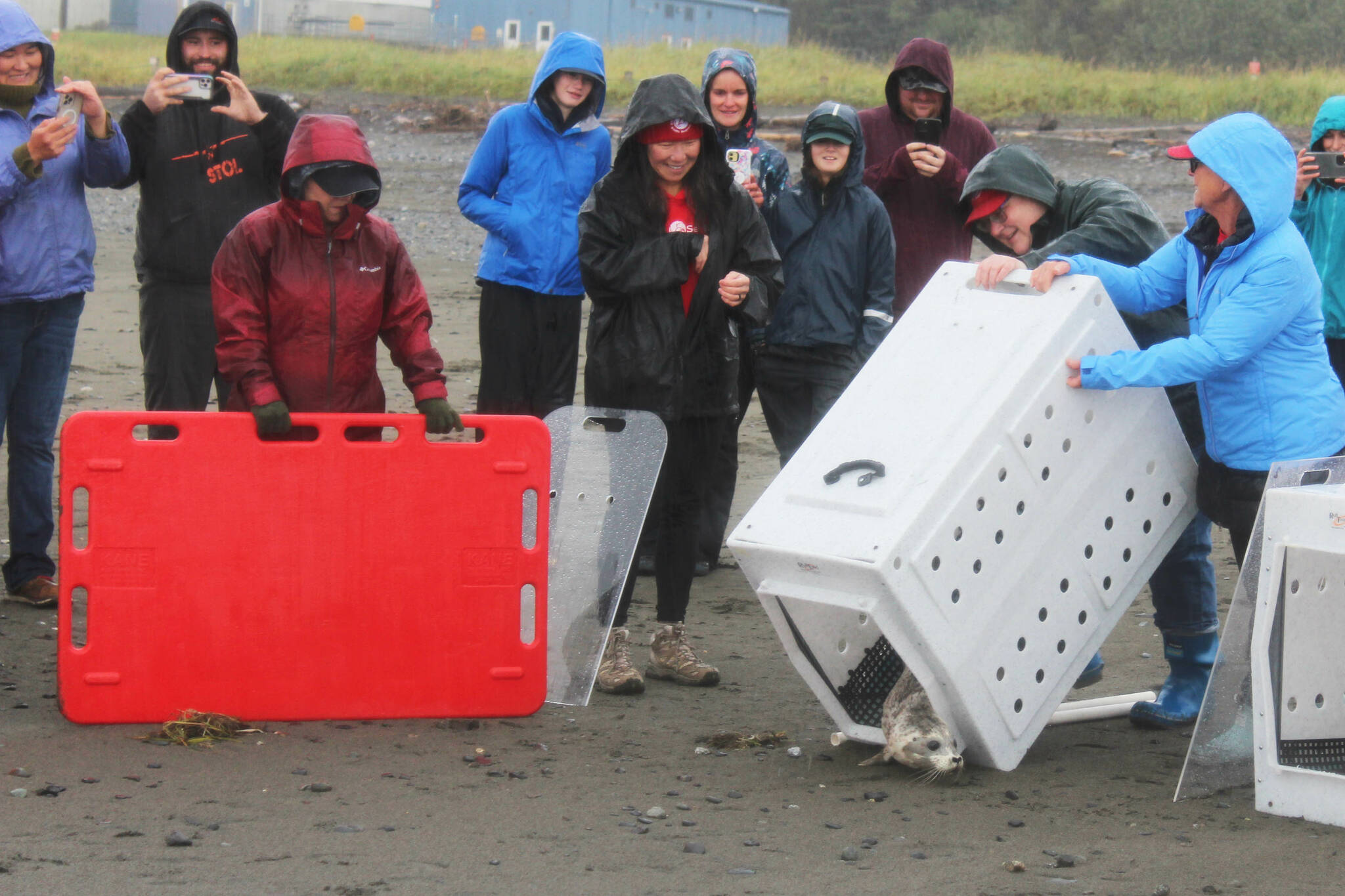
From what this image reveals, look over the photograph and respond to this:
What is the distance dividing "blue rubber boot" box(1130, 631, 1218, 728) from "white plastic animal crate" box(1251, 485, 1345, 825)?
58 cm

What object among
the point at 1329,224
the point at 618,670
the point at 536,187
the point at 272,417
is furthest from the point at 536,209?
the point at 1329,224

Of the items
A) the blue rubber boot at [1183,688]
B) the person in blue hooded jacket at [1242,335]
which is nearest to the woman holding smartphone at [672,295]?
the person in blue hooded jacket at [1242,335]

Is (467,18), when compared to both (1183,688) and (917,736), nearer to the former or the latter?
(1183,688)

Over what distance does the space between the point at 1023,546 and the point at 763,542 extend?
0.63 meters

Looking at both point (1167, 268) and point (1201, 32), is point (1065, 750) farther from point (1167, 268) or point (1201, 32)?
point (1201, 32)

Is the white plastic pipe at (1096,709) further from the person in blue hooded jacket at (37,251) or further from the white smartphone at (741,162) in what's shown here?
the person in blue hooded jacket at (37,251)

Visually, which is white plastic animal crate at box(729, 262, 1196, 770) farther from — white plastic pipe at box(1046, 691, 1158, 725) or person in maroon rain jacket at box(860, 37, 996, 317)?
person in maroon rain jacket at box(860, 37, 996, 317)

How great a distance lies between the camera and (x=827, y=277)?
541 centimetres

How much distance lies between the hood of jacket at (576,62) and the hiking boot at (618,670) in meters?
1.98

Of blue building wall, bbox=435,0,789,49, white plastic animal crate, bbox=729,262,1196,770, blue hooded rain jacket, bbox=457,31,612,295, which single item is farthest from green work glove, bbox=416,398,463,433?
blue building wall, bbox=435,0,789,49

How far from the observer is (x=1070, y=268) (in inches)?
159

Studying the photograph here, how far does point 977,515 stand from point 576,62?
2.64 meters

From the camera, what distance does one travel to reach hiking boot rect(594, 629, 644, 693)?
15.3ft

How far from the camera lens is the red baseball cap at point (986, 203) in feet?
14.6
